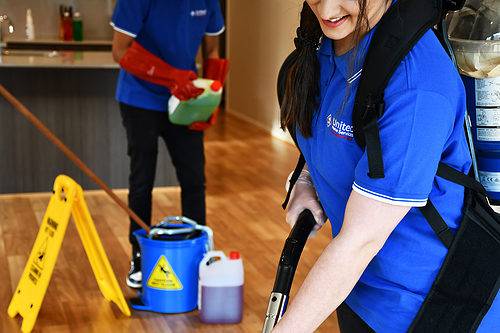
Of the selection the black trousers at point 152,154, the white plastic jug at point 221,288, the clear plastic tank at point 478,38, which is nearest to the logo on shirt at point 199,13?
the black trousers at point 152,154

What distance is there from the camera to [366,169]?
1125mm

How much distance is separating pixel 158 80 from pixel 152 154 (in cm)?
36

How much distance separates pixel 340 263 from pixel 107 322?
2.35 m

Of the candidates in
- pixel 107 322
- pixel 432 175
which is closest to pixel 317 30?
pixel 432 175

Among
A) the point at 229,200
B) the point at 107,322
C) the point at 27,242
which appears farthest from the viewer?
the point at 229,200

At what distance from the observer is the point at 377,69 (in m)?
1.11

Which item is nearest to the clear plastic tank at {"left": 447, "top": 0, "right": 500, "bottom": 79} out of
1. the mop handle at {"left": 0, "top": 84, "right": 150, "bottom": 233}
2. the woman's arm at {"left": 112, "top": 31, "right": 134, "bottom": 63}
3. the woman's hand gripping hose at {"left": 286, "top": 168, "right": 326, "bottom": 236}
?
the woman's hand gripping hose at {"left": 286, "top": 168, "right": 326, "bottom": 236}

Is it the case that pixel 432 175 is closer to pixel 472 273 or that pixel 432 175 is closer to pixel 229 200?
pixel 472 273

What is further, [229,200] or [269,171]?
[269,171]

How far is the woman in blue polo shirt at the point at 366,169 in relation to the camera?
1092 mm

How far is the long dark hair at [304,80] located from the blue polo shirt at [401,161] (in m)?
0.01

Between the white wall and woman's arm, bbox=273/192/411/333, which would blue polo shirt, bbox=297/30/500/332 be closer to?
woman's arm, bbox=273/192/411/333

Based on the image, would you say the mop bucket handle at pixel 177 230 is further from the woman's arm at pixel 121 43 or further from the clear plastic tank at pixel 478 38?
the clear plastic tank at pixel 478 38

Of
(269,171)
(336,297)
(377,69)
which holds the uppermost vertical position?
(377,69)
